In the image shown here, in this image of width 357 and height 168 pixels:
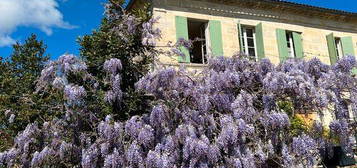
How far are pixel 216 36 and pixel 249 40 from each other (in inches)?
63.2

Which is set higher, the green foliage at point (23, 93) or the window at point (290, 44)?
the window at point (290, 44)

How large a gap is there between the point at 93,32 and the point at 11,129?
2.79 metres

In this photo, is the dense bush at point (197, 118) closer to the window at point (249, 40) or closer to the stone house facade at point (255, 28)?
the stone house facade at point (255, 28)

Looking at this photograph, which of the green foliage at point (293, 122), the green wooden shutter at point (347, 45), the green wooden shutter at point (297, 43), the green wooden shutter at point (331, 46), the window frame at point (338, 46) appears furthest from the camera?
the window frame at point (338, 46)

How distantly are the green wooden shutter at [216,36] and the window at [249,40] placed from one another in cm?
108

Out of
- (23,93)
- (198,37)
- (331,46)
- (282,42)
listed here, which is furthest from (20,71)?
(331,46)

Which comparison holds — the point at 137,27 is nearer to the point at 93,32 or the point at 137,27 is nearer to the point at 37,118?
the point at 93,32

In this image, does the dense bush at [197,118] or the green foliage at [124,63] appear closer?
the dense bush at [197,118]

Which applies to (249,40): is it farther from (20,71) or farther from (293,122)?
(20,71)

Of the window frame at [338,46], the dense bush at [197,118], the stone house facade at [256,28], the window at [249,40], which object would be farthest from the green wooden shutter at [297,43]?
the dense bush at [197,118]

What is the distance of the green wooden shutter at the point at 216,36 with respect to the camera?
33.9 ft

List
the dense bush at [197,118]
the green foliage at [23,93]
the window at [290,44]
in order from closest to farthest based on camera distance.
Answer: the dense bush at [197,118], the green foliage at [23,93], the window at [290,44]

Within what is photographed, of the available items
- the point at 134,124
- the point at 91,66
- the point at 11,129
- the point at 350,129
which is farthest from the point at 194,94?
the point at 11,129

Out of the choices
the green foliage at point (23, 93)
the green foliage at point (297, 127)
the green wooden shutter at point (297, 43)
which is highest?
the green wooden shutter at point (297, 43)
